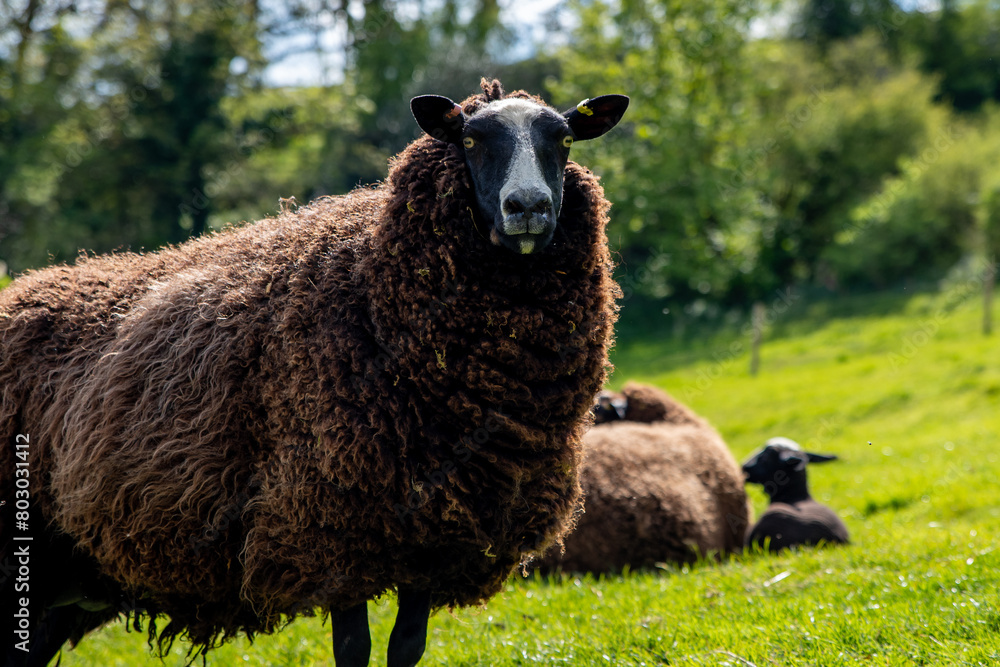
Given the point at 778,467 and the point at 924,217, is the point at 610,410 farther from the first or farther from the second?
Answer: the point at 924,217

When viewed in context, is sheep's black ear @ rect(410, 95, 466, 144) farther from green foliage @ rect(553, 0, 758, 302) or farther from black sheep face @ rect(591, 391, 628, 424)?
green foliage @ rect(553, 0, 758, 302)

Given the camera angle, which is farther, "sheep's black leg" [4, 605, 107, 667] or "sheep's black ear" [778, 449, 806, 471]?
"sheep's black ear" [778, 449, 806, 471]

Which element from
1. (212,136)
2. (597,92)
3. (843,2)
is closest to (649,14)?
(597,92)

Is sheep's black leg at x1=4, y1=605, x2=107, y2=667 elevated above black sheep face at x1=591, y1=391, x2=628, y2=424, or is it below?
below

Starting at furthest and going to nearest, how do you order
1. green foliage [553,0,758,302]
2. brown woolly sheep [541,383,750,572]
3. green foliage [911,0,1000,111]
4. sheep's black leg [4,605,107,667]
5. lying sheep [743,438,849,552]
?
1. green foliage [911,0,1000,111]
2. green foliage [553,0,758,302]
3. lying sheep [743,438,849,552]
4. brown woolly sheep [541,383,750,572]
5. sheep's black leg [4,605,107,667]

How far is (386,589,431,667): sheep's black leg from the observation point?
3.57 metres

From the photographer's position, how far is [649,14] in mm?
22344

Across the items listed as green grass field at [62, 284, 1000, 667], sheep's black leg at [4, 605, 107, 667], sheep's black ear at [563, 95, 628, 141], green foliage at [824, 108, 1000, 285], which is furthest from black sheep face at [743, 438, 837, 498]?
green foliage at [824, 108, 1000, 285]

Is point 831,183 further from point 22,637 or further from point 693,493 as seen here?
point 22,637

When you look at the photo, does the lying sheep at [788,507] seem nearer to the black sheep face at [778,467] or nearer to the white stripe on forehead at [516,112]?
the black sheep face at [778,467]

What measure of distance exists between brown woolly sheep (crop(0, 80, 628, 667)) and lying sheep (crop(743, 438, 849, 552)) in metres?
3.62

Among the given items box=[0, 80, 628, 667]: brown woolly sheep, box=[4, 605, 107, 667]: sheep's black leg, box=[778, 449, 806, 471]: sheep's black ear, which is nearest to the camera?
box=[0, 80, 628, 667]: brown woolly sheep

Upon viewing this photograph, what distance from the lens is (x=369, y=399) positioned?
339cm

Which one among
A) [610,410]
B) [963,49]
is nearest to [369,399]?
[610,410]
